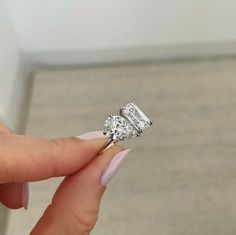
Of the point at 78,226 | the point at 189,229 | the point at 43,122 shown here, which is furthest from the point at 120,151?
the point at 43,122

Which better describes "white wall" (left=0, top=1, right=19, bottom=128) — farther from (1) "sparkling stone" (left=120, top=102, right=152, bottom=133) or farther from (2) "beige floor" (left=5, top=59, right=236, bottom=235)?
(1) "sparkling stone" (left=120, top=102, right=152, bottom=133)

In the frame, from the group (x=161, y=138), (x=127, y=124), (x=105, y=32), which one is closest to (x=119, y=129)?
(x=127, y=124)

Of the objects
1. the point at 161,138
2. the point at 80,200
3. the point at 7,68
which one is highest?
the point at 7,68

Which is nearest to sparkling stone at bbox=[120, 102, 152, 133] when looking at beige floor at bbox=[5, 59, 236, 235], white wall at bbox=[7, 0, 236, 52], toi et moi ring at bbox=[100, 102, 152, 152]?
toi et moi ring at bbox=[100, 102, 152, 152]

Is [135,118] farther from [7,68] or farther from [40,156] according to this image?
[7,68]

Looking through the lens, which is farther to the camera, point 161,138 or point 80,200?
point 161,138

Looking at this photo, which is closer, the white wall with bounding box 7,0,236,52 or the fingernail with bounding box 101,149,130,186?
the fingernail with bounding box 101,149,130,186
